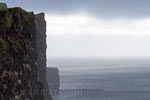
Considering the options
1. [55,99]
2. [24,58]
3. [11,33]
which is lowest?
[55,99]

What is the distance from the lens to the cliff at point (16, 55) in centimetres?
5547

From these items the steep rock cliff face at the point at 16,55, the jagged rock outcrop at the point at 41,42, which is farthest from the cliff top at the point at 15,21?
the jagged rock outcrop at the point at 41,42

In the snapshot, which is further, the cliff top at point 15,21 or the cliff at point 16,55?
the cliff top at point 15,21

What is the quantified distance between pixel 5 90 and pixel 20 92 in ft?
17.0

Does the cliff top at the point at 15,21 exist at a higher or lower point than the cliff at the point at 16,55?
higher

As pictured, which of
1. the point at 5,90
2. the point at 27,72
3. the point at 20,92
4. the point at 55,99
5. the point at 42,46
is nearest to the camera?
the point at 5,90

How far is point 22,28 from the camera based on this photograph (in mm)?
63031

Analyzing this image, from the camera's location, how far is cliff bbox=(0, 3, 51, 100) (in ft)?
182

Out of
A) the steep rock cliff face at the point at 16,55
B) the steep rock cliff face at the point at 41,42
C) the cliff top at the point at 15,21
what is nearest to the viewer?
the steep rock cliff face at the point at 16,55

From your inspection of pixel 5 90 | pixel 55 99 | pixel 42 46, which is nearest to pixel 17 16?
pixel 5 90

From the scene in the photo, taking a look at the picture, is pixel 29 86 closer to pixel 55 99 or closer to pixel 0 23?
pixel 0 23

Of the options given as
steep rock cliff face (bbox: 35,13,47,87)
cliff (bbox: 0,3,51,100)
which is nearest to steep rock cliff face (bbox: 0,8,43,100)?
cliff (bbox: 0,3,51,100)

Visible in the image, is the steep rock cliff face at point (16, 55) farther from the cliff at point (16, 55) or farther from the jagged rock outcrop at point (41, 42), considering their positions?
the jagged rock outcrop at point (41, 42)

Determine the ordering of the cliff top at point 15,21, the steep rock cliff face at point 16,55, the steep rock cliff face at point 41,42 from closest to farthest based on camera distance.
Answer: the steep rock cliff face at point 16,55 < the cliff top at point 15,21 < the steep rock cliff face at point 41,42
